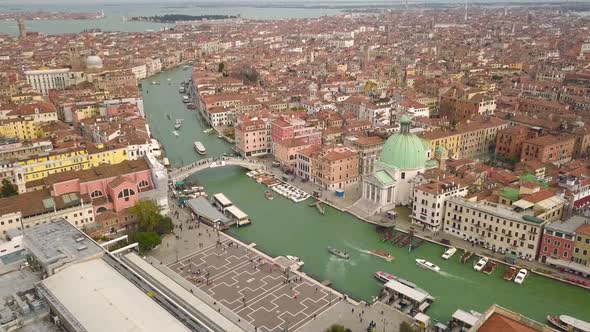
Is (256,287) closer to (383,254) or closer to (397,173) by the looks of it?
(383,254)

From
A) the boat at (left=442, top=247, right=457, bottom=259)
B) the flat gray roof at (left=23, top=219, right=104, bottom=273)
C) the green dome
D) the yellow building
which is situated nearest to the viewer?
the flat gray roof at (left=23, top=219, right=104, bottom=273)

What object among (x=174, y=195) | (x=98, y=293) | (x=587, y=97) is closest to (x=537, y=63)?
(x=587, y=97)

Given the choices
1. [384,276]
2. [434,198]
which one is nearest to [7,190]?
[384,276]

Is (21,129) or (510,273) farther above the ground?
(21,129)

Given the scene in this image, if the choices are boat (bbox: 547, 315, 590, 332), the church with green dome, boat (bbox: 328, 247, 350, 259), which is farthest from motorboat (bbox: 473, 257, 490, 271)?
the church with green dome

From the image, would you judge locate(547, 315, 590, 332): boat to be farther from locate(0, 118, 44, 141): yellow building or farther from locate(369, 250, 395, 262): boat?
locate(0, 118, 44, 141): yellow building

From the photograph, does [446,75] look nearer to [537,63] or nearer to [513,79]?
[513,79]
